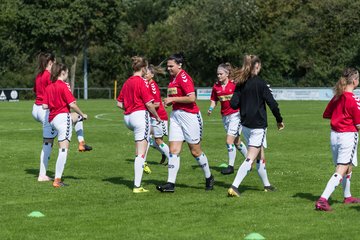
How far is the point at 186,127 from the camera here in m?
12.5

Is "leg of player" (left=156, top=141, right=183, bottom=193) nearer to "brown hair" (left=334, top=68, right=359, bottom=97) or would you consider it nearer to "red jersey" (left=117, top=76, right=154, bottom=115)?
"red jersey" (left=117, top=76, right=154, bottom=115)

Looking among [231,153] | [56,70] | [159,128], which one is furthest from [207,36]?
[56,70]

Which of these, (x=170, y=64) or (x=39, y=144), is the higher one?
(x=170, y=64)

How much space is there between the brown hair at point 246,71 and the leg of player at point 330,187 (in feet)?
6.80

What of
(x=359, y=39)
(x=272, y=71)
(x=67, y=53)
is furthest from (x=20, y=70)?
(x=359, y=39)

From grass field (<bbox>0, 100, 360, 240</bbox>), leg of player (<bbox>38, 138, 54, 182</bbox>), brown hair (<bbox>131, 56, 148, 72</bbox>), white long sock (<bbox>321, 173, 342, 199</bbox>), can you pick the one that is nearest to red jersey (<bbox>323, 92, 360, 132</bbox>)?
white long sock (<bbox>321, 173, 342, 199</bbox>)

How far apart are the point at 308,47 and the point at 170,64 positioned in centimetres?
6086

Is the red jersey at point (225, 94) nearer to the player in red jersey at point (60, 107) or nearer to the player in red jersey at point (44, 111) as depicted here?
the player in red jersey at point (44, 111)

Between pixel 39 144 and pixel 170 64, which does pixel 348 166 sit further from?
pixel 39 144

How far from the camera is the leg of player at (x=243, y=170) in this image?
11805 mm

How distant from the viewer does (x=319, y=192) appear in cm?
1254

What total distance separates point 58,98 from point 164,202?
2.99m

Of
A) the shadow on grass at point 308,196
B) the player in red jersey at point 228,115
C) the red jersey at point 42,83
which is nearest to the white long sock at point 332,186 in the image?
the shadow on grass at point 308,196

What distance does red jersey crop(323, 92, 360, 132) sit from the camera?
10671 mm
